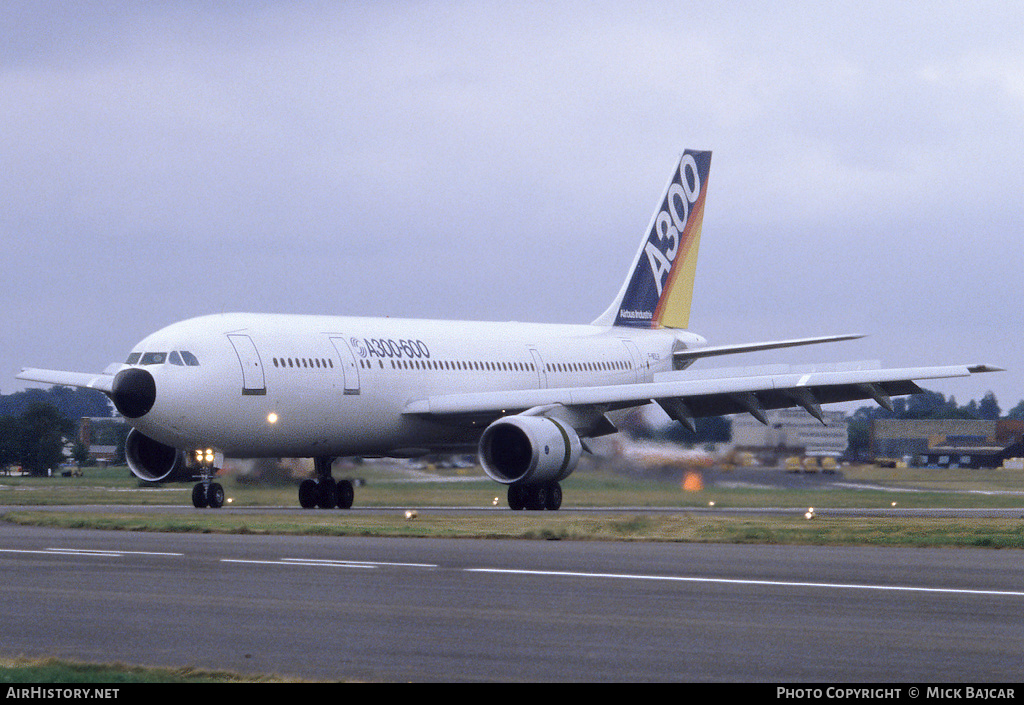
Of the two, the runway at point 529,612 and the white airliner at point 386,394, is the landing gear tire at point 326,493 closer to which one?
the white airliner at point 386,394

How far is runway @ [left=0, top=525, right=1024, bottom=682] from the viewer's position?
9.19 metres

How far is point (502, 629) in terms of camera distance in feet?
35.0

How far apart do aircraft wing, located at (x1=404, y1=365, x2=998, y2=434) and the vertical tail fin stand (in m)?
8.86

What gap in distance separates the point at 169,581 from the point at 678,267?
31951mm

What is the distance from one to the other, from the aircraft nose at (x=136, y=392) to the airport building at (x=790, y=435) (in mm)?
12388

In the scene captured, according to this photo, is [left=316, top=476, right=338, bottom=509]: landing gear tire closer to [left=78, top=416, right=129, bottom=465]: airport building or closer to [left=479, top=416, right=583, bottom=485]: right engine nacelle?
[left=479, top=416, right=583, bottom=485]: right engine nacelle

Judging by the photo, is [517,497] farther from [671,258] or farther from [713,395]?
[671,258]

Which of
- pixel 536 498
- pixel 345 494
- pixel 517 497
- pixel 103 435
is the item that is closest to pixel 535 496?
pixel 536 498

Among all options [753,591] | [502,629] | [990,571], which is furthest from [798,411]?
[502,629]

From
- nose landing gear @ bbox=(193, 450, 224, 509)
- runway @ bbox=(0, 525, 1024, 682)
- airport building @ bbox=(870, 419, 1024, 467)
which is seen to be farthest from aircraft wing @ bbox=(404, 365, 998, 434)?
runway @ bbox=(0, 525, 1024, 682)

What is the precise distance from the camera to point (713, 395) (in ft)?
107

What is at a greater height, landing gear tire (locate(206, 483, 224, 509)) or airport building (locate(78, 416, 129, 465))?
airport building (locate(78, 416, 129, 465))

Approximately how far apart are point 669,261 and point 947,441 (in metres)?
15.6
